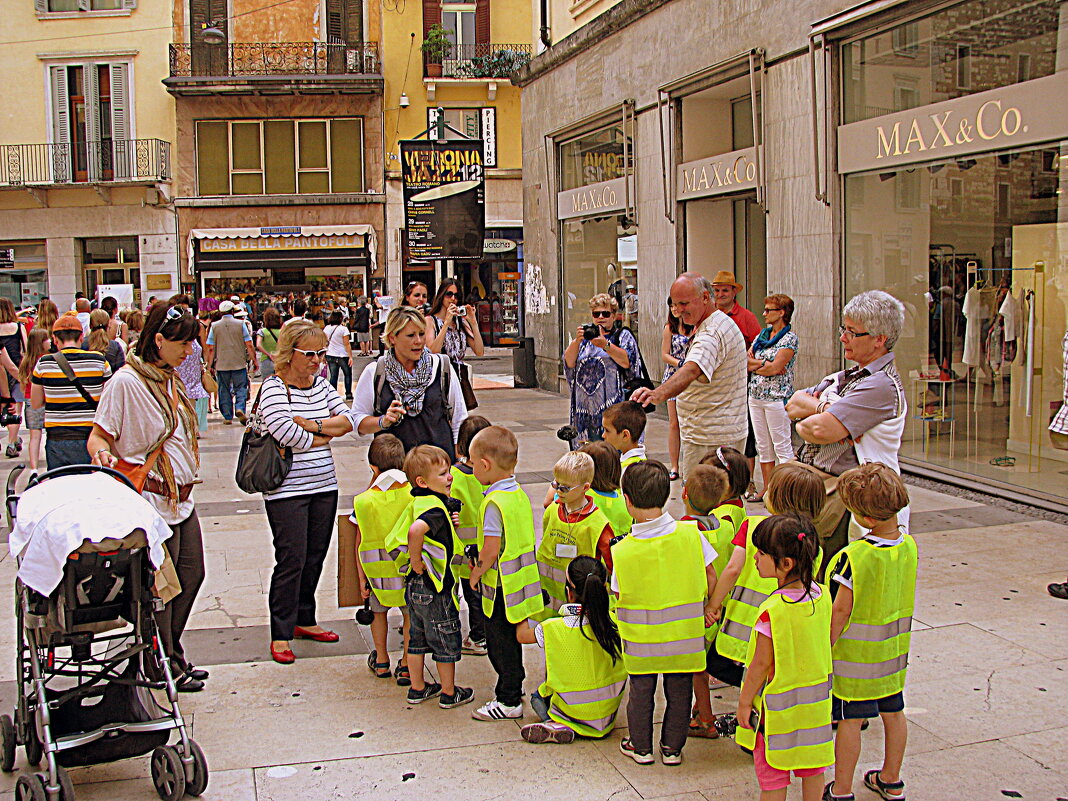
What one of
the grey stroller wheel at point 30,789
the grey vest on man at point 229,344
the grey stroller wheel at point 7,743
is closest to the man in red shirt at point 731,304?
the grey stroller wheel at point 7,743

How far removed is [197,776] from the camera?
13.0ft

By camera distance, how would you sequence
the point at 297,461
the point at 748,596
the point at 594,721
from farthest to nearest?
the point at 297,461 → the point at 594,721 → the point at 748,596

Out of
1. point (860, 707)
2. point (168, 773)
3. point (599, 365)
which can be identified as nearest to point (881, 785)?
point (860, 707)

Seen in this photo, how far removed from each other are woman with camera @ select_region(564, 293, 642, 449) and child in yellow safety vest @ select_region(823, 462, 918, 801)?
337 cm

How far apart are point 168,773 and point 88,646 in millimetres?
576

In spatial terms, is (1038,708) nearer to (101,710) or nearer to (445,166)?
(101,710)

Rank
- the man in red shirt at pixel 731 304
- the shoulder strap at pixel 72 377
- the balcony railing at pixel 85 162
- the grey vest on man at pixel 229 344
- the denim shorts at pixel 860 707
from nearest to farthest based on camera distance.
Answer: the denim shorts at pixel 860 707 → the shoulder strap at pixel 72 377 → the man in red shirt at pixel 731 304 → the grey vest on man at pixel 229 344 → the balcony railing at pixel 85 162

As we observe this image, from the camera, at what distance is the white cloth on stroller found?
12.6 feet

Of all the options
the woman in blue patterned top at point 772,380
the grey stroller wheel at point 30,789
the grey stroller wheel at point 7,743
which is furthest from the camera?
the woman in blue patterned top at point 772,380

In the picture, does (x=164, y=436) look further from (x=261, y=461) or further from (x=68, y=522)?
(x=68, y=522)

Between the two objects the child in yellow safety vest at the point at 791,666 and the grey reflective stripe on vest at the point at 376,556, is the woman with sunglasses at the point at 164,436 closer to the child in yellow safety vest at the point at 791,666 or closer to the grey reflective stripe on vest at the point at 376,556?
the grey reflective stripe on vest at the point at 376,556

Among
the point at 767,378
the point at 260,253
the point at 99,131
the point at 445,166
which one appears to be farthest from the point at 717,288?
the point at 99,131

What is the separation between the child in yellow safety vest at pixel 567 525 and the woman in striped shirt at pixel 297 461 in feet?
4.05

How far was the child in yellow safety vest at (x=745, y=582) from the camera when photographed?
159 inches
